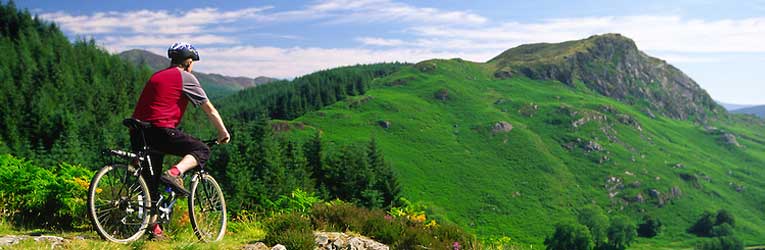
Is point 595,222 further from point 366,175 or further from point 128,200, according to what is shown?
point 128,200

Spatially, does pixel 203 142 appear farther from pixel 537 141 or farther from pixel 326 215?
pixel 537 141

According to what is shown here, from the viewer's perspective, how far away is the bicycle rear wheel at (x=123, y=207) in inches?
307

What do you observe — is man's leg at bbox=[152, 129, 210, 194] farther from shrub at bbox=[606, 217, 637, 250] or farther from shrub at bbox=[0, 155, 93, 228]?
shrub at bbox=[606, 217, 637, 250]

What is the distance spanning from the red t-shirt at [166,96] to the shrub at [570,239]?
127m

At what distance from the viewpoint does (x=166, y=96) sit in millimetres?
7621

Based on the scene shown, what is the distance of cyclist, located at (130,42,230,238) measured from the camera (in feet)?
24.9

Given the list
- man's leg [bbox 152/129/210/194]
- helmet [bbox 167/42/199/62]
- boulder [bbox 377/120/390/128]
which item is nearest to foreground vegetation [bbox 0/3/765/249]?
boulder [bbox 377/120/390/128]

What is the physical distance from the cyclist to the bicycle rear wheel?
17cm

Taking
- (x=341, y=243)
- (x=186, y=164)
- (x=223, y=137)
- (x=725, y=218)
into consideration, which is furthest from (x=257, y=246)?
(x=725, y=218)

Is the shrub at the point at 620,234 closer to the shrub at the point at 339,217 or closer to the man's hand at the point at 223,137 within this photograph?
the shrub at the point at 339,217

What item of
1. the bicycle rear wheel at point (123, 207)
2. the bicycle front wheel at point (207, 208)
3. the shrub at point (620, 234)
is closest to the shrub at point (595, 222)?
the shrub at point (620, 234)

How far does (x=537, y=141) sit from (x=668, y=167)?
5182 centimetres

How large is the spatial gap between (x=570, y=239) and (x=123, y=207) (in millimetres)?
128691

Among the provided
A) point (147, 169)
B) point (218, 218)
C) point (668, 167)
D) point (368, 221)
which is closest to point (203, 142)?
point (147, 169)
